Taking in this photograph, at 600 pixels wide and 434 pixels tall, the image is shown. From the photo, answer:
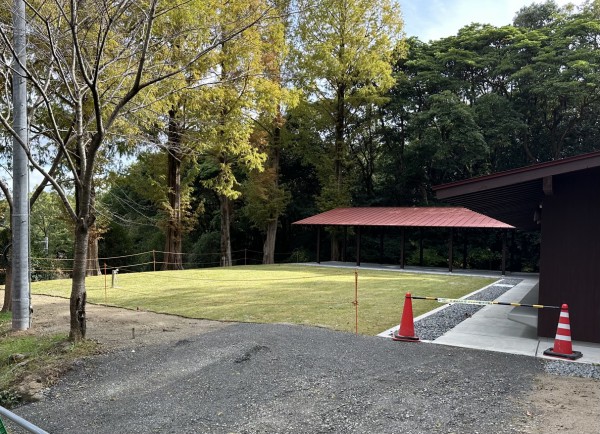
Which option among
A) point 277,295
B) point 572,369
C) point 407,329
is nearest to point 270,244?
point 277,295

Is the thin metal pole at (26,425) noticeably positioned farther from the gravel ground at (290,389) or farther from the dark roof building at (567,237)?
the dark roof building at (567,237)

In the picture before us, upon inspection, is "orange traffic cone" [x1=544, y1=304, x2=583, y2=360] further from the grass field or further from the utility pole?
the utility pole

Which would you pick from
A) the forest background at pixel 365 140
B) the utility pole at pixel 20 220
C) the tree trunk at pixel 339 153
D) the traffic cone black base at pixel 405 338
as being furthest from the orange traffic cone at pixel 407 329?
the tree trunk at pixel 339 153

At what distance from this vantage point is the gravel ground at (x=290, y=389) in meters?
4.16

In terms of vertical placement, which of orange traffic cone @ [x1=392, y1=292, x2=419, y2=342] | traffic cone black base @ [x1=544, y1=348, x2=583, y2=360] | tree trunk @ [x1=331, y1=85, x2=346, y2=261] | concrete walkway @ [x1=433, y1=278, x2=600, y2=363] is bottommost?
concrete walkway @ [x1=433, y1=278, x2=600, y2=363]

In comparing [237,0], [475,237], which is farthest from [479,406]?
[475,237]

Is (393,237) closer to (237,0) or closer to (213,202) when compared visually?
(213,202)

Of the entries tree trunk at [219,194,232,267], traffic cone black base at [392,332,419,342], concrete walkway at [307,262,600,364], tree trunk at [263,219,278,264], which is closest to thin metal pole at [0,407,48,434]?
traffic cone black base at [392,332,419,342]

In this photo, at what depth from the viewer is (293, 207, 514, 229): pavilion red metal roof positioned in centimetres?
2152

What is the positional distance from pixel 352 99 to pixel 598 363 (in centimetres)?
2561

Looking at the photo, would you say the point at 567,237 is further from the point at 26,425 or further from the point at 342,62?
the point at 342,62

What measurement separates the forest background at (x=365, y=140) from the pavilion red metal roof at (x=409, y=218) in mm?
1880

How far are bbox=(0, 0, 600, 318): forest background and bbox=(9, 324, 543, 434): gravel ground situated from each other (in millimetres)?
13836

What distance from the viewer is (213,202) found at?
34.1 meters
